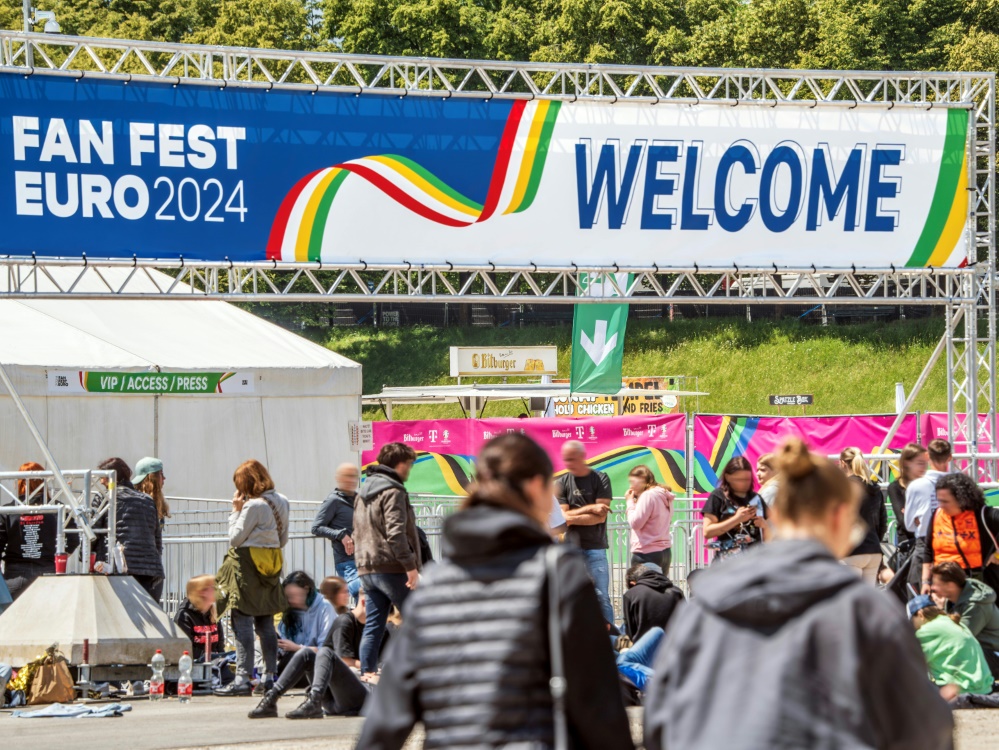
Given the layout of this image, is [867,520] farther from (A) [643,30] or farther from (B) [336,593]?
(A) [643,30]

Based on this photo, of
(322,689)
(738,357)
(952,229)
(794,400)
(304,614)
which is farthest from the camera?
(738,357)

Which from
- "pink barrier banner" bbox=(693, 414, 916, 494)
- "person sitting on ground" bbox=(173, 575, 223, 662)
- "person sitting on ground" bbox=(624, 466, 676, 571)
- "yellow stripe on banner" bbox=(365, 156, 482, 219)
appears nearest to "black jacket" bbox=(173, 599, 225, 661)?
"person sitting on ground" bbox=(173, 575, 223, 662)

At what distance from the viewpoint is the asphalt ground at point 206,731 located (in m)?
7.73

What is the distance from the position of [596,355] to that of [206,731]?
1147 cm

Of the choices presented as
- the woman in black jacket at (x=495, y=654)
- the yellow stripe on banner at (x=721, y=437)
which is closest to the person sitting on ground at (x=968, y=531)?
the woman in black jacket at (x=495, y=654)

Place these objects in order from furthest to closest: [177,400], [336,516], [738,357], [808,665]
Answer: [738,357], [177,400], [336,516], [808,665]

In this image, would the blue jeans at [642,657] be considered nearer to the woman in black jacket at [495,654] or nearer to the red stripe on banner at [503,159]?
the woman in black jacket at [495,654]

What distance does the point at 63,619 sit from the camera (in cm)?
1053

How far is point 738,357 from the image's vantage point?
4647 centimetres

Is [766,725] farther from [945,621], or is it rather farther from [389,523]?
[945,621]

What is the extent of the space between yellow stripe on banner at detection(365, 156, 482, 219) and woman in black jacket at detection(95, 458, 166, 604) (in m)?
4.00

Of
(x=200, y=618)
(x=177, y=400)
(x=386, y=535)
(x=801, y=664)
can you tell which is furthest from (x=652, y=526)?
(x=801, y=664)

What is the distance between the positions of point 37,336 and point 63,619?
8.28 metres

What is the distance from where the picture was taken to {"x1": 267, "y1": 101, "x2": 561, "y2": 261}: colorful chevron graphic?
13.3 m
